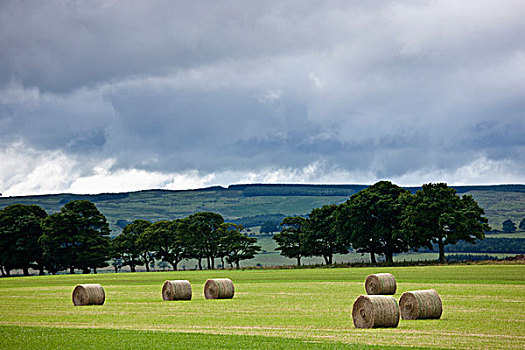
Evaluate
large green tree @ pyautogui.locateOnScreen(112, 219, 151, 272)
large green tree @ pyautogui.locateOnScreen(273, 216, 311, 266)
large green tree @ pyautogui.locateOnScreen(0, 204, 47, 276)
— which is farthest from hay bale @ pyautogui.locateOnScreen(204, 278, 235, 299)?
large green tree @ pyautogui.locateOnScreen(112, 219, 151, 272)

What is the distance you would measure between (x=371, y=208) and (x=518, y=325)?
78.9m

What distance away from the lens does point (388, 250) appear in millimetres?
103938

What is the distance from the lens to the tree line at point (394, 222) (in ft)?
308

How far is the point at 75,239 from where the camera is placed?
11644 cm

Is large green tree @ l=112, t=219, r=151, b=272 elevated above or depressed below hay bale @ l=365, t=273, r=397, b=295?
above

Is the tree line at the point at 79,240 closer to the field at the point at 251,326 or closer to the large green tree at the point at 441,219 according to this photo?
the large green tree at the point at 441,219

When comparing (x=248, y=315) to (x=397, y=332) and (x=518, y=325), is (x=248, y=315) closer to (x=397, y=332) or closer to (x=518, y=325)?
(x=397, y=332)

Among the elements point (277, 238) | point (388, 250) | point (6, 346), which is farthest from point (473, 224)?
point (6, 346)

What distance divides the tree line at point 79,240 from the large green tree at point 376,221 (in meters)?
29.8

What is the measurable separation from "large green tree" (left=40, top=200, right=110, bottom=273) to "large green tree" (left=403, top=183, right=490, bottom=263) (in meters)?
56.3

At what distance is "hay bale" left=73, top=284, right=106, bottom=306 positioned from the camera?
35.7 m

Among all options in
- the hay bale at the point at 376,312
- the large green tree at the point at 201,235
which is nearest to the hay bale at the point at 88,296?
the hay bale at the point at 376,312

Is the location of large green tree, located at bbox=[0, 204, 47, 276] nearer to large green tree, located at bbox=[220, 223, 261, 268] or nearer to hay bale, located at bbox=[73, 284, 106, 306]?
large green tree, located at bbox=[220, 223, 261, 268]

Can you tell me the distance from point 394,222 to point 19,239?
66.3 metres
